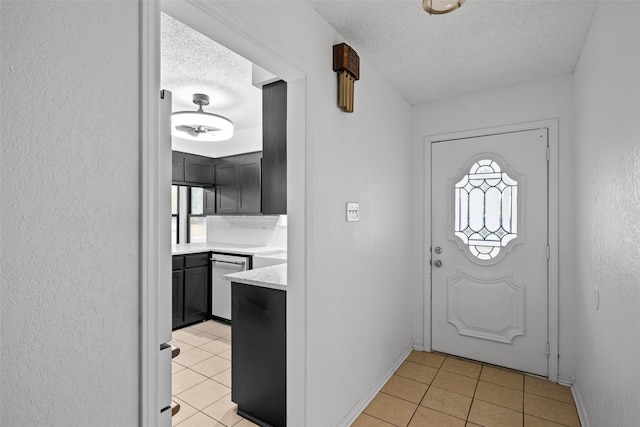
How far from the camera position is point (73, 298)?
86 cm

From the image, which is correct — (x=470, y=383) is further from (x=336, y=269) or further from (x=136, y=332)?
(x=136, y=332)

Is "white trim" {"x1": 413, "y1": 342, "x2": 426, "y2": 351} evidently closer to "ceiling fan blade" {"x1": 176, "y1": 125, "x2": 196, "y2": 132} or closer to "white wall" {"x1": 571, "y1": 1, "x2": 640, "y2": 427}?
"white wall" {"x1": 571, "y1": 1, "x2": 640, "y2": 427}

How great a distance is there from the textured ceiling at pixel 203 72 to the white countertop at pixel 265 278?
160 centimetres

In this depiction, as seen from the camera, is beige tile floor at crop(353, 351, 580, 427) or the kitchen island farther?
beige tile floor at crop(353, 351, 580, 427)

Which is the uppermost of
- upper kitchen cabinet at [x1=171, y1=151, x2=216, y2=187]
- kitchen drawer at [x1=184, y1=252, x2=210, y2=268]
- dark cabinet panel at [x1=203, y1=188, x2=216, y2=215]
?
upper kitchen cabinet at [x1=171, y1=151, x2=216, y2=187]

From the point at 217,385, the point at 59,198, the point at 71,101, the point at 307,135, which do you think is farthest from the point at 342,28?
the point at 217,385

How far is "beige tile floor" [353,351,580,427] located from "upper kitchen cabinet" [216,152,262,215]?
98.8 inches

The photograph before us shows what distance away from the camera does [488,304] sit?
298 centimetres

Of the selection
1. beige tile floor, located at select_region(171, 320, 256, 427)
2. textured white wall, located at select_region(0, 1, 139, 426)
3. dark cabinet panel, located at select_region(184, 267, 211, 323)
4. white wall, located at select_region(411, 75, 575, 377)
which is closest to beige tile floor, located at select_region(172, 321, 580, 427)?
beige tile floor, located at select_region(171, 320, 256, 427)

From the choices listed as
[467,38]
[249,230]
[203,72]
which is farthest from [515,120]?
[249,230]

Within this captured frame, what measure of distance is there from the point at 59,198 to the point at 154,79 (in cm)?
44

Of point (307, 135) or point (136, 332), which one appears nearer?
point (136, 332)

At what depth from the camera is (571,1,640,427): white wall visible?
1.23m

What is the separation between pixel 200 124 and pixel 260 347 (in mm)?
1961
